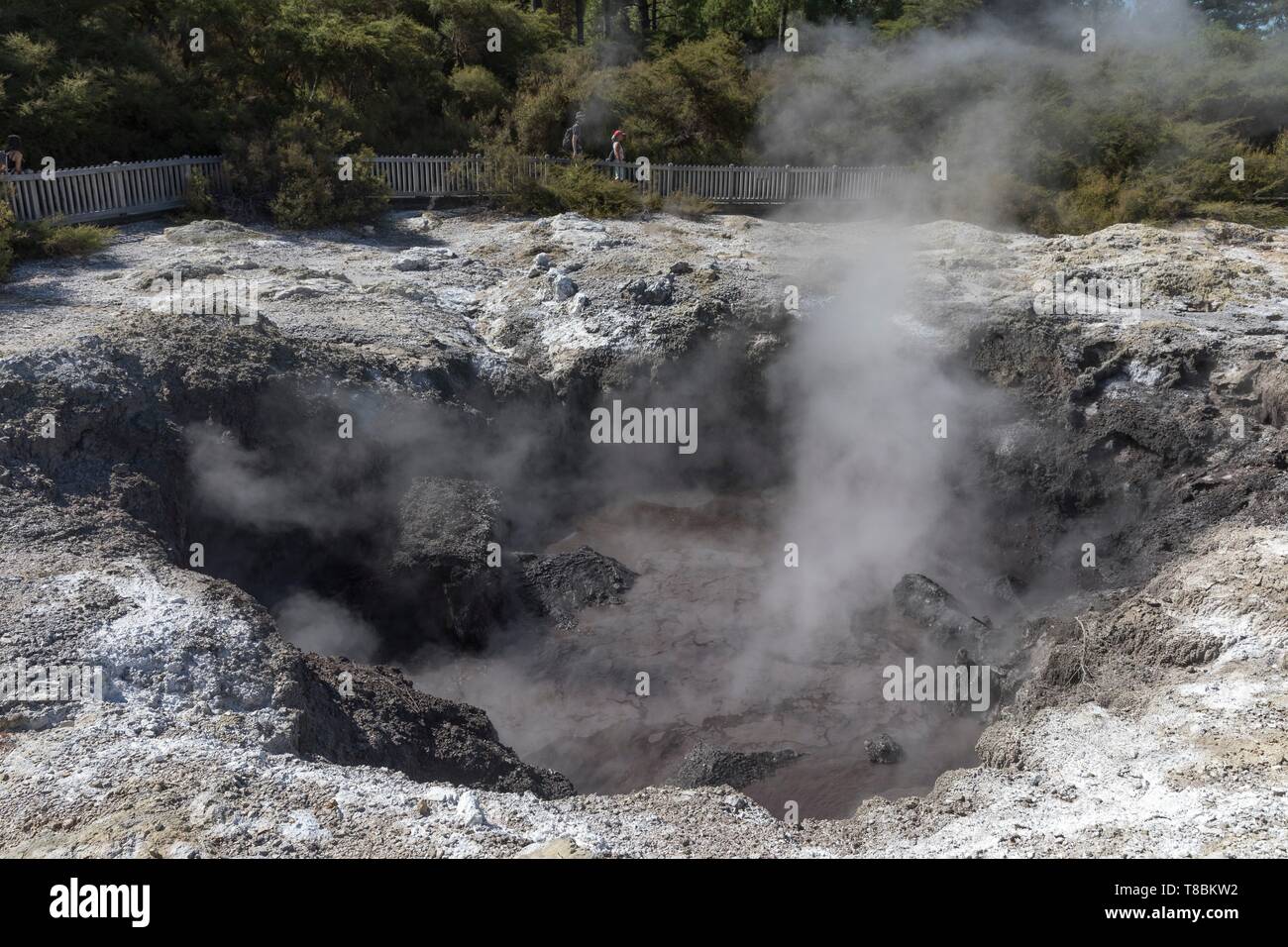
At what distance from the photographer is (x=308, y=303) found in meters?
Answer: 11.3

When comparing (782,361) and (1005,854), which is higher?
(782,361)

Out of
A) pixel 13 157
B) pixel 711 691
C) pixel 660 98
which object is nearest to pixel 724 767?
pixel 711 691

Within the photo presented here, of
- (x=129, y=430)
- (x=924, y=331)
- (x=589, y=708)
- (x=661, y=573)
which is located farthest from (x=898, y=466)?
(x=129, y=430)

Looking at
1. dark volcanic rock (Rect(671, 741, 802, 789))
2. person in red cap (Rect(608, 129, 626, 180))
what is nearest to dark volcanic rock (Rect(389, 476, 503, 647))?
dark volcanic rock (Rect(671, 741, 802, 789))

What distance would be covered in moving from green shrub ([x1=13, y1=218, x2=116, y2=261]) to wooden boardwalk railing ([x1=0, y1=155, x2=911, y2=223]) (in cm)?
63

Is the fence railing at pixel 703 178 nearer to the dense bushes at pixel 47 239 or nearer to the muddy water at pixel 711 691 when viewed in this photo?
the dense bushes at pixel 47 239

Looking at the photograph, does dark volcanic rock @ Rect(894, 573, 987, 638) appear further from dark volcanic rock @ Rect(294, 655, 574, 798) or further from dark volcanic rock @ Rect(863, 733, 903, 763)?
dark volcanic rock @ Rect(294, 655, 574, 798)

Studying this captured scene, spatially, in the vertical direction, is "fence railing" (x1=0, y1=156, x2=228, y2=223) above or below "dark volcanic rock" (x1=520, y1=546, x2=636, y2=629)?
above

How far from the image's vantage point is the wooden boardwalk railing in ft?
43.5

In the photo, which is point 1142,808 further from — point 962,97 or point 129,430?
point 962,97

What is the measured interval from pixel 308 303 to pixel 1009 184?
1152cm

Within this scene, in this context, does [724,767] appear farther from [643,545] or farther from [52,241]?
[52,241]

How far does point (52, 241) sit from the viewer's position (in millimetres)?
12148
